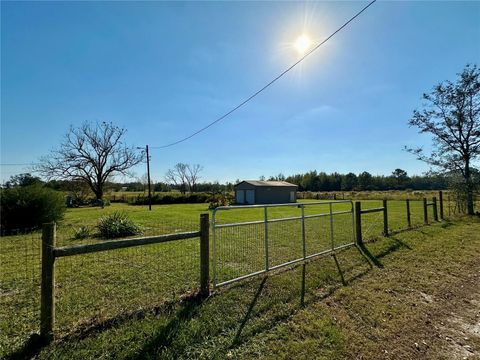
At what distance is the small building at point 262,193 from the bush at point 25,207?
68.5ft

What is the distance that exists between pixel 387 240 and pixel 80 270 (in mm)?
8102

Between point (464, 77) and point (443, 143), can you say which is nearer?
point (464, 77)

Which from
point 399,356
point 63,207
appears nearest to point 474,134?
point 399,356

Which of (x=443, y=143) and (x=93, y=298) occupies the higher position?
(x=443, y=143)

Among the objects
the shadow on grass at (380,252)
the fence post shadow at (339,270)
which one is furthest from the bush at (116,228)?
the shadow on grass at (380,252)

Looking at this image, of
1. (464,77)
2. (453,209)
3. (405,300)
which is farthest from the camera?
(453,209)

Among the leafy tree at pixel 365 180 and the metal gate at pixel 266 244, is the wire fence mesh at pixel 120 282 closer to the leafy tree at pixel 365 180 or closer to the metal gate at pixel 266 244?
the metal gate at pixel 266 244

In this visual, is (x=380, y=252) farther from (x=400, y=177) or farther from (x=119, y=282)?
(x=400, y=177)

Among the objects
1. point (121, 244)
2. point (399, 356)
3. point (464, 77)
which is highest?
point (464, 77)

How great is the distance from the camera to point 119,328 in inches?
119

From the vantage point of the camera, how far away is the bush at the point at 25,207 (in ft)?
33.9

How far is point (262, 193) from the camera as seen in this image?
30078 millimetres

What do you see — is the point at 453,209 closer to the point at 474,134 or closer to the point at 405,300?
the point at 474,134

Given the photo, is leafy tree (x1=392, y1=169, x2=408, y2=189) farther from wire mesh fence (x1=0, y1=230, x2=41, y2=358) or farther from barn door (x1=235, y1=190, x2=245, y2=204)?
wire mesh fence (x1=0, y1=230, x2=41, y2=358)
